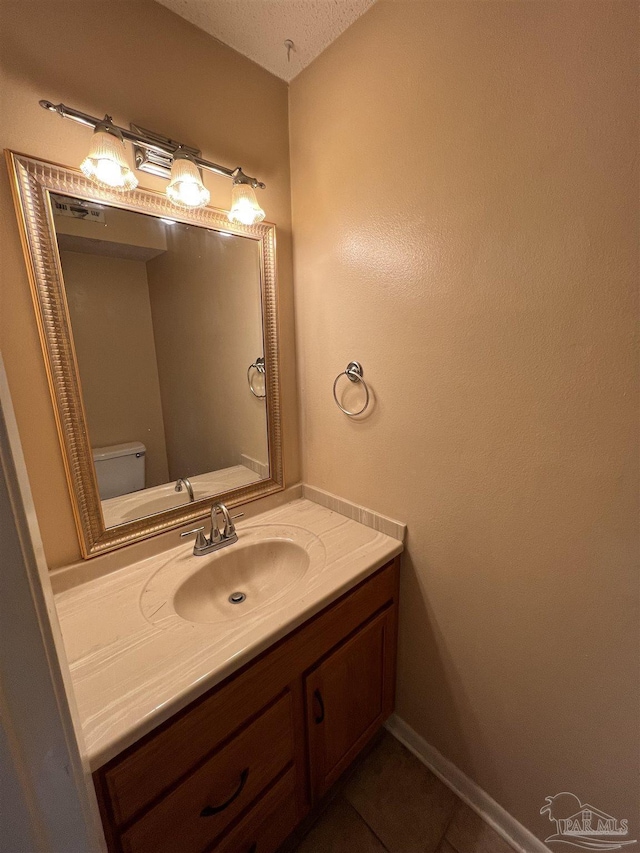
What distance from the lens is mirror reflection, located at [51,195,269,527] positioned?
0.94 metres

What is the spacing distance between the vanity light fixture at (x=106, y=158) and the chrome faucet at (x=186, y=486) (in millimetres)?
859

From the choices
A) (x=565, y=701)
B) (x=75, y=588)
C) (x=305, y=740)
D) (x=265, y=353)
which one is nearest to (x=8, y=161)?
(x=265, y=353)

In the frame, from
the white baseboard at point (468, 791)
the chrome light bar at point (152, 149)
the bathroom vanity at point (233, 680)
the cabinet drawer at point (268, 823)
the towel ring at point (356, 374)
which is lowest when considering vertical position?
the white baseboard at point (468, 791)

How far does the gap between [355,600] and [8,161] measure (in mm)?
1411

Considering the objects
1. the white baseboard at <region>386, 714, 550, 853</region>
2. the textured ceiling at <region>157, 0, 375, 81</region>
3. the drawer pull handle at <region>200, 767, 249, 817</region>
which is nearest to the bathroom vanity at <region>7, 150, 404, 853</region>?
the drawer pull handle at <region>200, 767, 249, 817</region>

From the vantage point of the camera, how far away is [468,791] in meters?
1.12

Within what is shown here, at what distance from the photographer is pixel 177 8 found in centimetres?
96

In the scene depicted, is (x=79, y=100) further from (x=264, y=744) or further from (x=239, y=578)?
(x=264, y=744)

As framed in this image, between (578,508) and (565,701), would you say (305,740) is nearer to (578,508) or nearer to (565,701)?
(565,701)

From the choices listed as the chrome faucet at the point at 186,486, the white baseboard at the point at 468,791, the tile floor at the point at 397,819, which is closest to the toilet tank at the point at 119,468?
the chrome faucet at the point at 186,486

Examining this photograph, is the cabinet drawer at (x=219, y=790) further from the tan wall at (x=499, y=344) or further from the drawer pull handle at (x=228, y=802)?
the tan wall at (x=499, y=344)

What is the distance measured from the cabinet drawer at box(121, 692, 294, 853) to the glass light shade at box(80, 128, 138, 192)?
137cm

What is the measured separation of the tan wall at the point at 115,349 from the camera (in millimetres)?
920

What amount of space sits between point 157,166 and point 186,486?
0.97 meters
